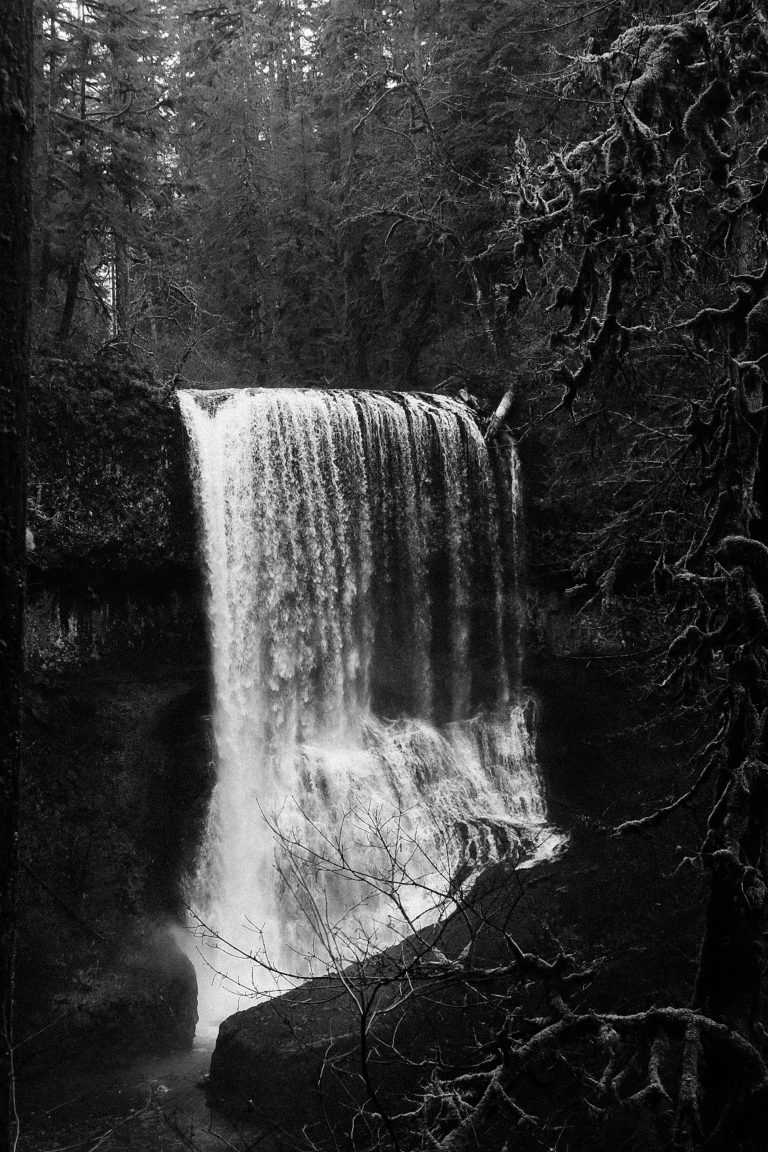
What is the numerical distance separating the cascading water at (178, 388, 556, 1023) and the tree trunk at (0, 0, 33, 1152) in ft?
33.3

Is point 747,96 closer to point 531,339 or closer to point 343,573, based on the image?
point 343,573

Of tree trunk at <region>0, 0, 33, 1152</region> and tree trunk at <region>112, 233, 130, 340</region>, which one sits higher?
tree trunk at <region>112, 233, 130, 340</region>

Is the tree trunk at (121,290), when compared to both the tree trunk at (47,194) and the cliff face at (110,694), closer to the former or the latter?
the tree trunk at (47,194)

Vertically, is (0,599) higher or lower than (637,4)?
lower

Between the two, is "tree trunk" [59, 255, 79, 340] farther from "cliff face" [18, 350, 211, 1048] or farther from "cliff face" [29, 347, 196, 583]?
"cliff face" [18, 350, 211, 1048]

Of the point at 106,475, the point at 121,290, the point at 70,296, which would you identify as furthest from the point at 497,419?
the point at 121,290

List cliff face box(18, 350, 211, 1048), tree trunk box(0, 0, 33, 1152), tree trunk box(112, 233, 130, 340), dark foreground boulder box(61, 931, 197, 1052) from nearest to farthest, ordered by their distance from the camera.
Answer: tree trunk box(0, 0, 33, 1152) → dark foreground boulder box(61, 931, 197, 1052) → cliff face box(18, 350, 211, 1048) → tree trunk box(112, 233, 130, 340)

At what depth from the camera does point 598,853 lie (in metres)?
11.4

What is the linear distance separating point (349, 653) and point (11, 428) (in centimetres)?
1259

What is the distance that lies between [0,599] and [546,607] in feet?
48.1

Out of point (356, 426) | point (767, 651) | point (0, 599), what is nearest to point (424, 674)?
point (356, 426)

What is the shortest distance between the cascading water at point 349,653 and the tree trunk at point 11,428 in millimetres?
10154

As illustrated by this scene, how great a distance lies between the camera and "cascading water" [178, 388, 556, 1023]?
12.8 meters

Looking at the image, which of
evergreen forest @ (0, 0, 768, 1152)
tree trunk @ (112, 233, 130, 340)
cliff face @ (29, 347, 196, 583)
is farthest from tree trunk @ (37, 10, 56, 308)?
cliff face @ (29, 347, 196, 583)
